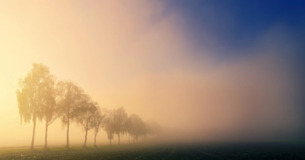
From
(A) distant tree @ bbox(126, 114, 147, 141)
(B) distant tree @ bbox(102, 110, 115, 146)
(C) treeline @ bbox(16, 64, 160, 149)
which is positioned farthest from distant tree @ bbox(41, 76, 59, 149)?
(A) distant tree @ bbox(126, 114, 147, 141)

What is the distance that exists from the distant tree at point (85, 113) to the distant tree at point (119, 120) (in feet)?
102

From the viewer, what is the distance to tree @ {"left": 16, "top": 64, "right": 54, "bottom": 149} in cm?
5928

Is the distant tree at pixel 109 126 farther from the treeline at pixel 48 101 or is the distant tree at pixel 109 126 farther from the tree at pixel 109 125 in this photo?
the treeline at pixel 48 101

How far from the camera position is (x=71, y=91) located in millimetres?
74062

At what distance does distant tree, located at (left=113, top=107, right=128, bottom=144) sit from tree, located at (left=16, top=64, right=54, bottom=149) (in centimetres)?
6279

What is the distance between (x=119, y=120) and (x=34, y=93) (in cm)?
6789

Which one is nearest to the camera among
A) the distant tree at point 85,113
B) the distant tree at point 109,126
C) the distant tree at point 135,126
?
the distant tree at point 85,113

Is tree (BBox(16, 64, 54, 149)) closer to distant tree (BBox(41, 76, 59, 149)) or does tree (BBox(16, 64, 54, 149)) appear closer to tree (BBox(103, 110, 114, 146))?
distant tree (BBox(41, 76, 59, 149))

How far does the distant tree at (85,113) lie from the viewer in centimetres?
7562

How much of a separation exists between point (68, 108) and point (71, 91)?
560 centimetres

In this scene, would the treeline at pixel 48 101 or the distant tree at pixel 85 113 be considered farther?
the distant tree at pixel 85 113

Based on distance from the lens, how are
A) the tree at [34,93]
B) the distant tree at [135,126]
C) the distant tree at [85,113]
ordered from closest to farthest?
the tree at [34,93] → the distant tree at [85,113] → the distant tree at [135,126]

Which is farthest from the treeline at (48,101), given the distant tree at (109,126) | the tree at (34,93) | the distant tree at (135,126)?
the distant tree at (135,126)

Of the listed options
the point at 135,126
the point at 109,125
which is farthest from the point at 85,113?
the point at 135,126
